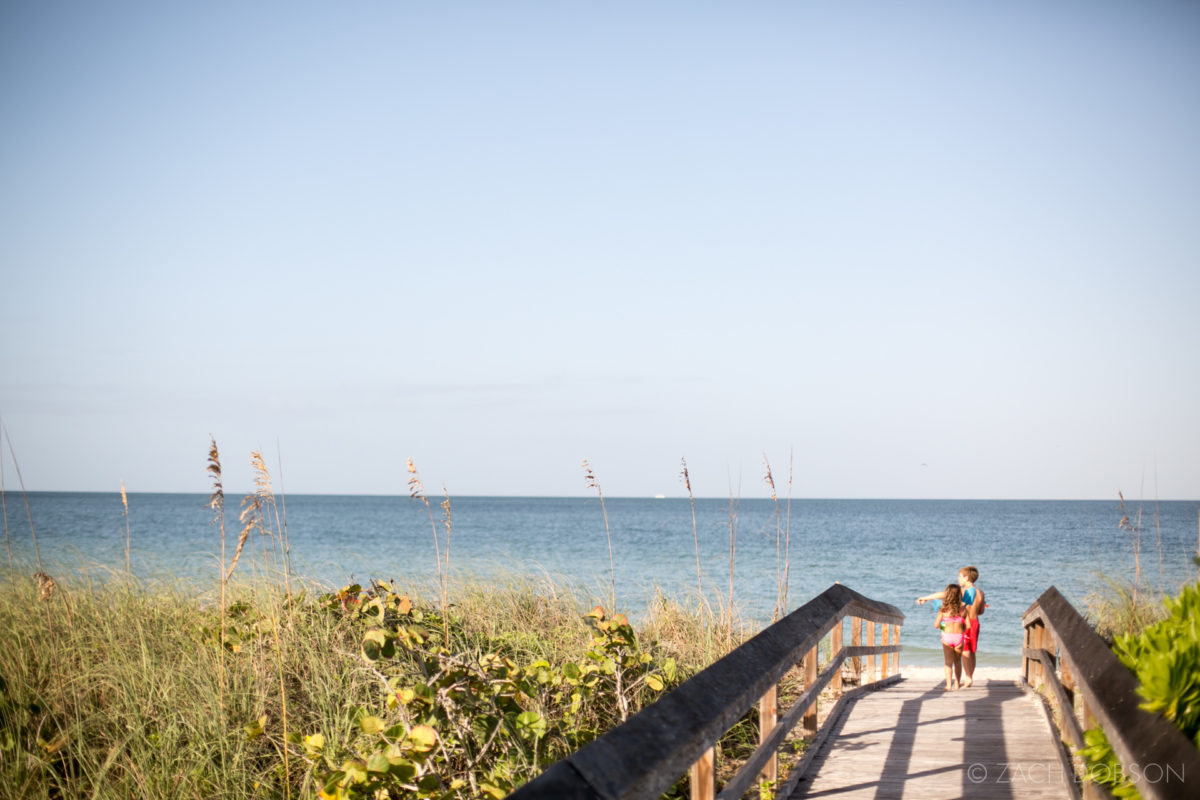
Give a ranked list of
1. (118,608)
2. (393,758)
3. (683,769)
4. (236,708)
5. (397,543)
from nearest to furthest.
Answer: (683,769) < (393,758) < (236,708) < (118,608) < (397,543)

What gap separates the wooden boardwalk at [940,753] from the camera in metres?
4.16

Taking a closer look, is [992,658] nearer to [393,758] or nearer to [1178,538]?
[393,758]

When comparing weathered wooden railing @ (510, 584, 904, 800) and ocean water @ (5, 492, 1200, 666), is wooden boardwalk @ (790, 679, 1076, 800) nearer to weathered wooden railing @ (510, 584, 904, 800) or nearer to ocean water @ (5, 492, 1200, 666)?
weathered wooden railing @ (510, 584, 904, 800)

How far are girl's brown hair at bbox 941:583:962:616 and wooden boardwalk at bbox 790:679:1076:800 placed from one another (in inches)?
97.3

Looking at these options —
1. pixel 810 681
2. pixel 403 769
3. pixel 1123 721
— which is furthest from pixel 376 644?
pixel 810 681

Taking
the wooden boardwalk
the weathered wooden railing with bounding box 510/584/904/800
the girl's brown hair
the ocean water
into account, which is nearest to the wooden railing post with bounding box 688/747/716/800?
the weathered wooden railing with bounding box 510/584/904/800

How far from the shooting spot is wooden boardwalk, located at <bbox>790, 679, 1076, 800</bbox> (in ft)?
13.7

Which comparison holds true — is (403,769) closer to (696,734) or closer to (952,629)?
(696,734)

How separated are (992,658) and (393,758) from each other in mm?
17780

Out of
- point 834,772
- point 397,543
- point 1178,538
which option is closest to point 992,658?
point 834,772

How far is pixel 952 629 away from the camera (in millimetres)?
9055

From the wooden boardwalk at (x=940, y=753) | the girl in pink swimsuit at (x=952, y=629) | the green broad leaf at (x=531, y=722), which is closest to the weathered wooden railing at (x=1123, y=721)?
the wooden boardwalk at (x=940, y=753)

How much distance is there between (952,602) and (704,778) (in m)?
7.71

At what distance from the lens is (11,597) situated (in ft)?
25.0
